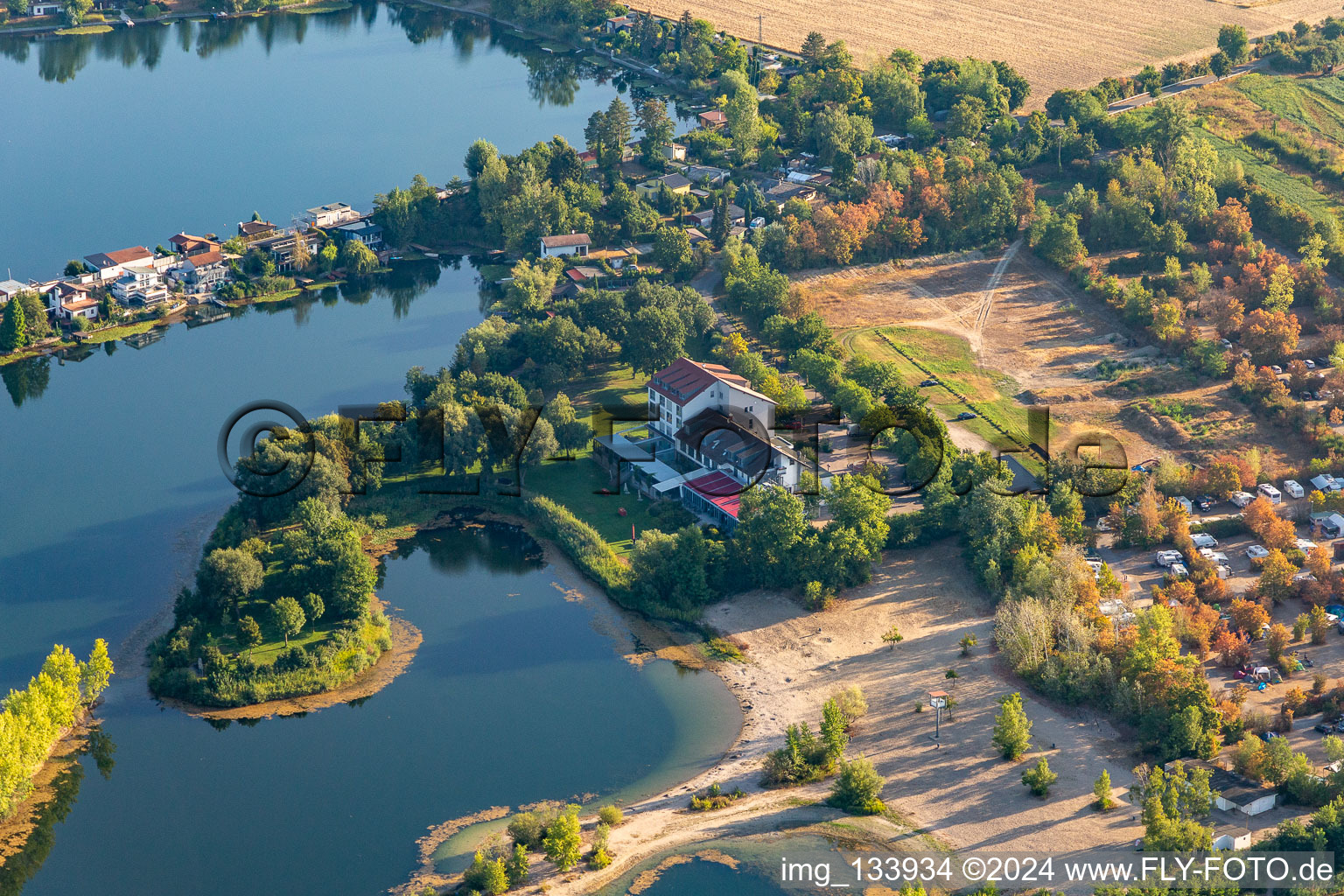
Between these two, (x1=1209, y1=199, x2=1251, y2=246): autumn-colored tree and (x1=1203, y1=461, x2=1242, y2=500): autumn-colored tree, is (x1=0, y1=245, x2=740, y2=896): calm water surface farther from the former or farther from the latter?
(x1=1209, y1=199, x2=1251, y2=246): autumn-colored tree

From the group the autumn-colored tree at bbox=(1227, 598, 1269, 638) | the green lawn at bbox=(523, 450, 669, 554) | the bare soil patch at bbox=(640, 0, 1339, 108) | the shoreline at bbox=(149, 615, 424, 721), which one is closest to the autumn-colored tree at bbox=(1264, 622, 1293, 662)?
the autumn-colored tree at bbox=(1227, 598, 1269, 638)

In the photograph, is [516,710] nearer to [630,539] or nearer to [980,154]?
[630,539]

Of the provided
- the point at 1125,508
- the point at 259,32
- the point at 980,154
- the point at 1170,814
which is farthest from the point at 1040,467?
the point at 259,32

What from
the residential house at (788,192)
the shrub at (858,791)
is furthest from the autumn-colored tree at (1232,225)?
the shrub at (858,791)

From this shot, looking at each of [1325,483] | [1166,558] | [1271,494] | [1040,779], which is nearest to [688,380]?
[1166,558]

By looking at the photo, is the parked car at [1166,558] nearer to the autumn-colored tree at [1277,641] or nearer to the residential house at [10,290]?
the autumn-colored tree at [1277,641]

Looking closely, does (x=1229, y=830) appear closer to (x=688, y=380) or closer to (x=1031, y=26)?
(x=688, y=380)
